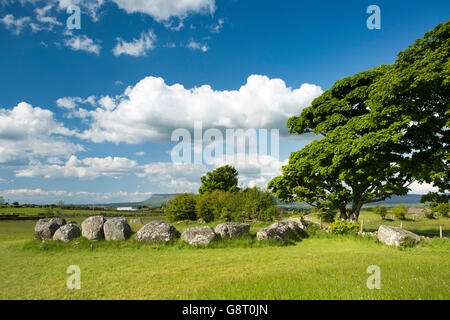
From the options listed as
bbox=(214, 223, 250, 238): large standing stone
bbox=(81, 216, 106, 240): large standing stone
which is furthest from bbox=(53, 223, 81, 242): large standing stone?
bbox=(214, 223, 250, 238): large standing stone

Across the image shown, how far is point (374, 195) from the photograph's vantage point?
18359 mm

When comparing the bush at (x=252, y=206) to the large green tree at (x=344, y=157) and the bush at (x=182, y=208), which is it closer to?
the large green tree at (x=344, y=157)

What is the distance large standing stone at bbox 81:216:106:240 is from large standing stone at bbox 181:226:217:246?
15.7ft

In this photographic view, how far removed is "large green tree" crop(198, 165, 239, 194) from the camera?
4484cm

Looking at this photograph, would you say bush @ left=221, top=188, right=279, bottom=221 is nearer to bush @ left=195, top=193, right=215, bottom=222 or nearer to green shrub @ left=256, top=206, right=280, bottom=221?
green shrub @ left=256, top=206, right=280, bottom=221

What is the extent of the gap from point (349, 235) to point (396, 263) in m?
7.74

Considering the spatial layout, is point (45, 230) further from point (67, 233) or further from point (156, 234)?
point (156, 234)

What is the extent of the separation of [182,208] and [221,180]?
1286cm

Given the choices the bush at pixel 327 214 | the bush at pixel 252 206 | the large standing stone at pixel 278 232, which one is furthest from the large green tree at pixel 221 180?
the large standing stone at pixel 278 232

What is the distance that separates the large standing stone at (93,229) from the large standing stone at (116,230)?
10.6 inches

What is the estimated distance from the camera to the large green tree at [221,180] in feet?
147

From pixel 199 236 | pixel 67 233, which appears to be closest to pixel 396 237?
pixel 199 236
